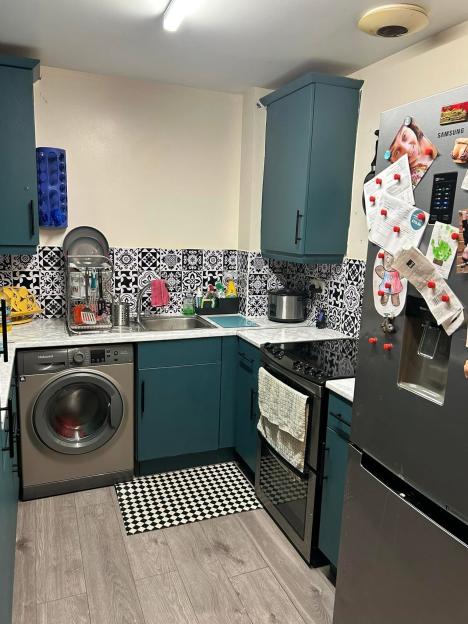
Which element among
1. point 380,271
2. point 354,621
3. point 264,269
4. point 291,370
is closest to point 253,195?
point 264,269

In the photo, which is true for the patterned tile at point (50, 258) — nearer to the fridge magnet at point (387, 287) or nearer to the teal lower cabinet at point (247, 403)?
the teal lower cabinet at point (247, 403)

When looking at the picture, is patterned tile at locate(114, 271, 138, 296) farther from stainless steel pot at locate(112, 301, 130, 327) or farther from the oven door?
the oven door

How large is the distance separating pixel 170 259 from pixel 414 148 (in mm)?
2290

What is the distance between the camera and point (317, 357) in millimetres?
2408

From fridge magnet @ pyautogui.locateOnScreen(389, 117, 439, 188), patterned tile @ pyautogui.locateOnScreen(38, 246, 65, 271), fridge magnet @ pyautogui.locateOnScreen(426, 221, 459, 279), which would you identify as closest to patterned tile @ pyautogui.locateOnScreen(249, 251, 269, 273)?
patterned tile @ pyautogui.locateOnScreen(38, 246, 65, 271)

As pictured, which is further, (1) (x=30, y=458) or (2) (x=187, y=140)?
(2) (x=187, y=140)

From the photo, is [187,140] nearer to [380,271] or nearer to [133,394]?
[133,394]

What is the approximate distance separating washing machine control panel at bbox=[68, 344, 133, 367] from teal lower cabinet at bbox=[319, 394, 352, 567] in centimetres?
127

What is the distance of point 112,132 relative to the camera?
10.3ft

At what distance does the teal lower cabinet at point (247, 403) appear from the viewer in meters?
2.81

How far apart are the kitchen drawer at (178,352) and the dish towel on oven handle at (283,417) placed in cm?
48

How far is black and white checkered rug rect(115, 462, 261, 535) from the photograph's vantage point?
2576 mm

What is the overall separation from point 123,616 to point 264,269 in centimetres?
226

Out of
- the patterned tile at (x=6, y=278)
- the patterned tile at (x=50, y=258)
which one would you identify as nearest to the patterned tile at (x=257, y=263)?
the patterned tile at (x=50, y=258)
